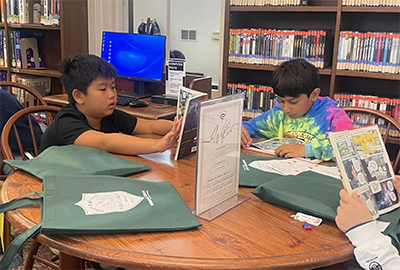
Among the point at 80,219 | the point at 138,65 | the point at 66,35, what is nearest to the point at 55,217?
the point at 80,219

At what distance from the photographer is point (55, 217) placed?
37.5 inches

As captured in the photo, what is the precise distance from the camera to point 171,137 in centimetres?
148

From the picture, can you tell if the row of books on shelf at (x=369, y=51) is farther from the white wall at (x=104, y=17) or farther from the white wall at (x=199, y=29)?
the white wall at (x=199, y=29)

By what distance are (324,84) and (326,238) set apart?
2317 millimetres

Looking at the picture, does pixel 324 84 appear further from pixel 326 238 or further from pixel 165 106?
pixel 326 238

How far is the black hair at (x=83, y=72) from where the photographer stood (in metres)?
1.77

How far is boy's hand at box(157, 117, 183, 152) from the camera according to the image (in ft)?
4.81

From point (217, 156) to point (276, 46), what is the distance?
2.09 m

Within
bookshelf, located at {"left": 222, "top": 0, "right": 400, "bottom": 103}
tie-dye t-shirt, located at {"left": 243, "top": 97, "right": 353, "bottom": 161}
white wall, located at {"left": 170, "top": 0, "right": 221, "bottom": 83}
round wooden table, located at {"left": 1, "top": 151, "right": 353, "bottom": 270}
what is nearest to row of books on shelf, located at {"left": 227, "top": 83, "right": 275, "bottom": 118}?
bookshelf, located at {"left": 222, "top": 0, "right": 400, "bottom": 103}

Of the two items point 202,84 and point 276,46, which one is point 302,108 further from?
point 276,46

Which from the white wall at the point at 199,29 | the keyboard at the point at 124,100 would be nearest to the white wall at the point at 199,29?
the white wall at the point at 199,29

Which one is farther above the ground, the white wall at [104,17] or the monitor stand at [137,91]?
the white wall at [104,17]

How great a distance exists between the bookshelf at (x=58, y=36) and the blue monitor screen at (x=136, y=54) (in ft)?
1.55

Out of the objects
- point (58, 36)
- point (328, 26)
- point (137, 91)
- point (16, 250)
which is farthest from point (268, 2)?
point (16, 250)
